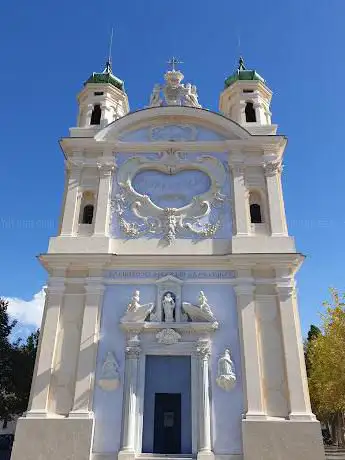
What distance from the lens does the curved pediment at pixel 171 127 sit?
709 inches

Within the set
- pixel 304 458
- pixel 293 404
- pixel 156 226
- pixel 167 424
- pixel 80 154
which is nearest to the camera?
pixel 304 458

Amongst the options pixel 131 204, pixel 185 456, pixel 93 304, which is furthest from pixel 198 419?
pixel 131 204

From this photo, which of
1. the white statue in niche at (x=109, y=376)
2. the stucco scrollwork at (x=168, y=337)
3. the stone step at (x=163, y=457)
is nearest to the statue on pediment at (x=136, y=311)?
the stucco scrollwork at (x=168, y=337)

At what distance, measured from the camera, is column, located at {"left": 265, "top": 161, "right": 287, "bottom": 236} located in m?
16.1

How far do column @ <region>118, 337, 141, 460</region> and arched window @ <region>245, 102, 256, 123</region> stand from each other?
11.7 meters

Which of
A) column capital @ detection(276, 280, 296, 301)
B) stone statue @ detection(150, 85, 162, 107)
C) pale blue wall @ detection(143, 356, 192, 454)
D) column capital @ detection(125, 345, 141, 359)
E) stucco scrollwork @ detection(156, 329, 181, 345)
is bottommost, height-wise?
pale blue wall @ detection(143, 356, 192, 454)

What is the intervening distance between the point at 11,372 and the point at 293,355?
1813 cm

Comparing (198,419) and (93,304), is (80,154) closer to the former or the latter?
(93,304)

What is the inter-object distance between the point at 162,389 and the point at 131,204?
7152mm

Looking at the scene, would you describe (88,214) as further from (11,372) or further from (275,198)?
(11,372)

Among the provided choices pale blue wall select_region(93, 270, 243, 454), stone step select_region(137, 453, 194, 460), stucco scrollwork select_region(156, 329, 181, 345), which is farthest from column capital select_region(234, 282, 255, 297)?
stone step select_region(137, 453, 194, 460)

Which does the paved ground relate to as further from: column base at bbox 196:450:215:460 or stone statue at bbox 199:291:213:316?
stone statue at bbox 199:291:213:316

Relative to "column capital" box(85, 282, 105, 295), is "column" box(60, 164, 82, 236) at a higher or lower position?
higher

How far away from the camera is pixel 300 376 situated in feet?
43.9
